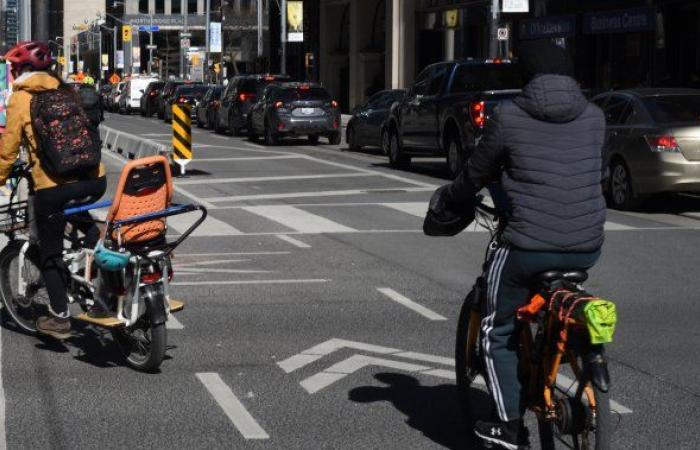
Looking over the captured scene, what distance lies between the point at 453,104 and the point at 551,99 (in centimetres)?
1656

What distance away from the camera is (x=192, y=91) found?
2052 inches

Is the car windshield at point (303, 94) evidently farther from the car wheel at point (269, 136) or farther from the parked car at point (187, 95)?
the parked car at point (187, 95)

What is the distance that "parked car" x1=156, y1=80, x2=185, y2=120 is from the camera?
55.7 m

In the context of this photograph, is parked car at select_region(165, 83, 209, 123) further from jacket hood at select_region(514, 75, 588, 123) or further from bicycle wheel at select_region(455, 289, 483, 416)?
jacket hood at select_region(514, 75, 588, 123)

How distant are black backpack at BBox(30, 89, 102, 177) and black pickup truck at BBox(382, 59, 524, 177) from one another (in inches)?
506

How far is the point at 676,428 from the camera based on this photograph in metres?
6.41

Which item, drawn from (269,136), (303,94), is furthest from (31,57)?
(303,94)

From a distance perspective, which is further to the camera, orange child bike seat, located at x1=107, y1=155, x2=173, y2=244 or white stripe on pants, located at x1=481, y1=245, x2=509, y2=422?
orange child bike seat, located at x1=107, y1=155, x2=173, y2=244

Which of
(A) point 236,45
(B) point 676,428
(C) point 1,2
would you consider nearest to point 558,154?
(B) point 676,428

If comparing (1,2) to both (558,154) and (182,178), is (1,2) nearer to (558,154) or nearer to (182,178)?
(182,178)

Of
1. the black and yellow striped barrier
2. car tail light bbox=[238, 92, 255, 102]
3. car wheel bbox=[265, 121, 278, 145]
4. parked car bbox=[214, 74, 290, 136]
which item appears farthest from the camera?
car tail light bbox=[238, 92, 255, 102]

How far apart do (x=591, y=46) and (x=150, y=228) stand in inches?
1094

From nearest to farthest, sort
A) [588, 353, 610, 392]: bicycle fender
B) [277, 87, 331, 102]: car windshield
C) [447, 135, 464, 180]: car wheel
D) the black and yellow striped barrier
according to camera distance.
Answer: [588, 353, 610, 392]: bicycle fender, [447, 135, 464, 180]: car wheel, the black and yellow striped barrier, [277, 87, 331, 102]: car windshield

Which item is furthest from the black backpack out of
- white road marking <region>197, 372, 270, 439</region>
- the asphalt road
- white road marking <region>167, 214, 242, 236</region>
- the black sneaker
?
white road marking <region>167, 214, 242, 236</region>
